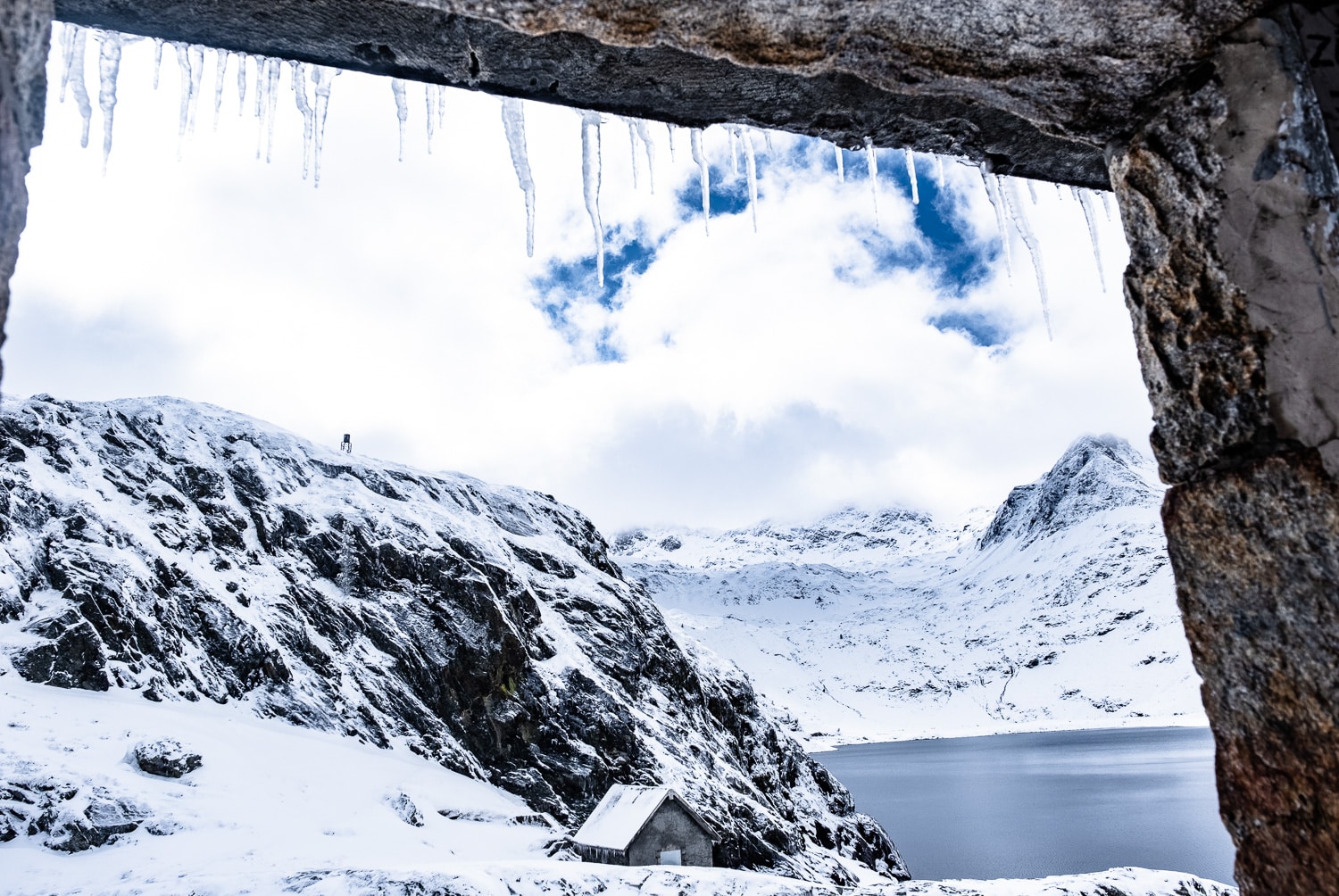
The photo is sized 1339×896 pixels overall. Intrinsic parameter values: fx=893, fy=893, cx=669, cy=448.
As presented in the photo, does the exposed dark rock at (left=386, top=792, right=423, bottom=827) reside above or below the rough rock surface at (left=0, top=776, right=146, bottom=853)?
below

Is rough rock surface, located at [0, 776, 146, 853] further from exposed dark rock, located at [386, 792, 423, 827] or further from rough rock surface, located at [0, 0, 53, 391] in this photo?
rough rock surface, located at [0, 0, 53, 391]

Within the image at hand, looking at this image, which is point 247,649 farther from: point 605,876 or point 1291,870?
point 1291,870

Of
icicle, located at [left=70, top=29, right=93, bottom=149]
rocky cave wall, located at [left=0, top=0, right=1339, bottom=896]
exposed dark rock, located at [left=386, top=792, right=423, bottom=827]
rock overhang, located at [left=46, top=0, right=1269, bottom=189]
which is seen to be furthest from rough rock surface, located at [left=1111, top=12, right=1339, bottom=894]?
exposed dark rock, located at [left=386, top=792, right=423, bottom=827]

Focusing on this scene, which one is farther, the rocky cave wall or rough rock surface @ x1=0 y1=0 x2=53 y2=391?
the rocky cave wall

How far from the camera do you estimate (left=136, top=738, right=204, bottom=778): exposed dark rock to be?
2630 centimetres

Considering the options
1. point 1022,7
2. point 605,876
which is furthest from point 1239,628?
point 605,876

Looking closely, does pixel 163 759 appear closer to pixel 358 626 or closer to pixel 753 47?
pixel 358 626

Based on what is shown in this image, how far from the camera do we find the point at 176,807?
80.1 feet

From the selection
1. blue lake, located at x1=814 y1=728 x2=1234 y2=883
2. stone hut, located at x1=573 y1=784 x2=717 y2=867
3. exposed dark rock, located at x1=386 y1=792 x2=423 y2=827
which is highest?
stone hut, located at x1=573 y1=784 x2=717 y2=867

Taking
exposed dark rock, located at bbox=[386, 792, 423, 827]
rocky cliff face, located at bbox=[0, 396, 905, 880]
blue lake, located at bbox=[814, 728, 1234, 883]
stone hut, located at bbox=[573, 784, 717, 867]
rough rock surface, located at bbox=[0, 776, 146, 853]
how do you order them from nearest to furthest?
rough rock surface, located at bbox=[0, 776, 146, 853] < stone hut, located at bbox=[573, 784, 717, 867] < exposed dark rock, located at bbox=[386, 792, 423, 827] < rocky cliff face, located at bbox=[0, 396, 905, 880] < blue lake, located at bbox=[814, 728, 1234, 883]

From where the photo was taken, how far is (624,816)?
26844 mm

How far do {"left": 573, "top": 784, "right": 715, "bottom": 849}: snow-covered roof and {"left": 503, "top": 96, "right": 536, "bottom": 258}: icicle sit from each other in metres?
24.0

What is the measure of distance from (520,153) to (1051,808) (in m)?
63.1

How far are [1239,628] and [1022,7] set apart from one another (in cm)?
160
